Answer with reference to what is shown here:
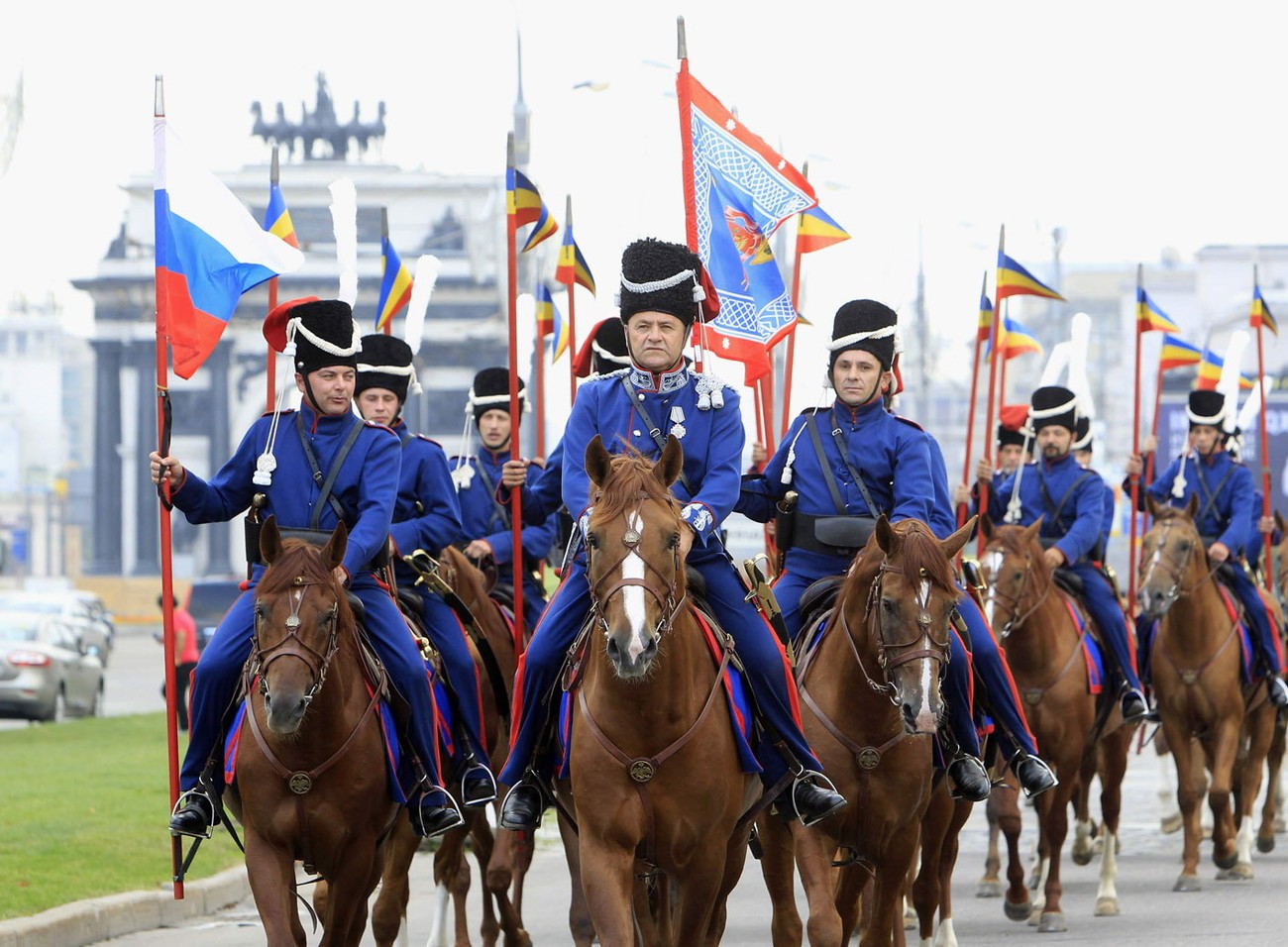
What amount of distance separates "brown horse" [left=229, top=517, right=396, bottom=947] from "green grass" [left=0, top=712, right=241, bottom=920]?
131 inches

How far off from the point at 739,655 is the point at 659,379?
1056 millimetres

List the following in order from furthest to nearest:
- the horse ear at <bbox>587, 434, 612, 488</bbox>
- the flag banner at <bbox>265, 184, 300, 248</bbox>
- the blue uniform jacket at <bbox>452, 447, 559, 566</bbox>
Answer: the blue uniform jacket at <bbox>452, 447, 559, 566</bbox> < the flag banner at <bbox>265, 184, 300, 248</bbox> < the horse ear at <bbox>587, 434, 612, 488</bbox>

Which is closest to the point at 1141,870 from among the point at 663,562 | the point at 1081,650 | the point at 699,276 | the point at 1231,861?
the point at 1231,861

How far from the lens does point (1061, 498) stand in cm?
1488

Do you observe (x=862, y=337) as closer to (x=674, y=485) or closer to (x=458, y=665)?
(x=674, y=485)

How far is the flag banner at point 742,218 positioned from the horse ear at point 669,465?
4.60 m

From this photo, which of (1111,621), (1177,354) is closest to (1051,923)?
(1111,621)

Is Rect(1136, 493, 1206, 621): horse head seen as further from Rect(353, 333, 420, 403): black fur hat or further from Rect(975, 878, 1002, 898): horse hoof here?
Rect(353, 333, 420, 403): black fur hat

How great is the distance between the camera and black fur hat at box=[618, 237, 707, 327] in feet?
28.7

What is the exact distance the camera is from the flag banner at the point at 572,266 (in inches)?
615

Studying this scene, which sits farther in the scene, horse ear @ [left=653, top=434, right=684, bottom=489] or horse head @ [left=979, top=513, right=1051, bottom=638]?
horse head @ [left=979, top=513, right=1051, bottom=638]

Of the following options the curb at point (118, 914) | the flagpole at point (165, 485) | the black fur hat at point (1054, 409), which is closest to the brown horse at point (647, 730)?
the flagpole at point (165, 485)

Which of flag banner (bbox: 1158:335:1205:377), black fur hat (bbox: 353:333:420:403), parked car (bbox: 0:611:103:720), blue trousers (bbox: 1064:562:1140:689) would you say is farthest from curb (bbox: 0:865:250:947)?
parked car (bbox: 0:611:103:720)

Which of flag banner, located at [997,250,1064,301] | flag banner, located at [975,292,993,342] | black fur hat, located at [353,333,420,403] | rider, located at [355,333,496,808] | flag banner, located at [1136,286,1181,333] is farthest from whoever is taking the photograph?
flag banner, located at [1136,286,1181,333]
